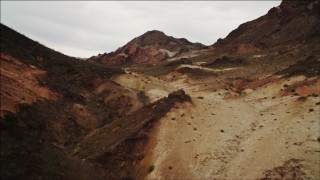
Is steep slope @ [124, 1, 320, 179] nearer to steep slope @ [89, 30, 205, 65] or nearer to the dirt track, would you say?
the dirt track

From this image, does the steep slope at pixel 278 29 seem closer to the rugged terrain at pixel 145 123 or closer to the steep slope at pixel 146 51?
Answer: the steep slope at pixel 146 51

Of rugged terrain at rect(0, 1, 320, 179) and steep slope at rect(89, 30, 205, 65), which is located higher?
steep slope at rect(89, 30, 205, 65)

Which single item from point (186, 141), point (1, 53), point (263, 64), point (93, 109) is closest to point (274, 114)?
point (186, 141)

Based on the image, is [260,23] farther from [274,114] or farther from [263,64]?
[274,114]

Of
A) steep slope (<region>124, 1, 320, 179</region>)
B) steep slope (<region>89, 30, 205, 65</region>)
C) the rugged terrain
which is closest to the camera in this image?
the rugged terrain

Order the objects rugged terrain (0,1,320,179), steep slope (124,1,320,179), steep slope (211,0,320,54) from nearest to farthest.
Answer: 1. rugged terrain (0,1,320,179)
2. steep slope (124,1,320,179)
3. steep slope (211,0,320,54)

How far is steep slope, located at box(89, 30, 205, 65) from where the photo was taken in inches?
3954

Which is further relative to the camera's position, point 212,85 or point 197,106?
point 212,85

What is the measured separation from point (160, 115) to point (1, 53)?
50.6ft

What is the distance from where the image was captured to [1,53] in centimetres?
3600

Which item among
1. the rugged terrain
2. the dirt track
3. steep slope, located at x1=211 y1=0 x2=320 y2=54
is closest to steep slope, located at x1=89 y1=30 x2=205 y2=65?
steep slope, located at x1=211 y1=0 x2=320 y2=54

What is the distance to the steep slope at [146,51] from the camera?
100438 millimetres

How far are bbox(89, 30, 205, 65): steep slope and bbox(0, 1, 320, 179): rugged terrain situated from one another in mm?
47684

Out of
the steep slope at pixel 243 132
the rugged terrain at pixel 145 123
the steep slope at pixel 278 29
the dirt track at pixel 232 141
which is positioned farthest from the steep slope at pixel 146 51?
the dirt track at pixel 232 141
